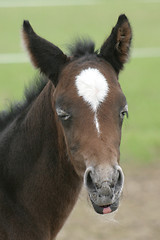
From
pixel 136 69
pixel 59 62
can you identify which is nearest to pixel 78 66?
pixel 59 62

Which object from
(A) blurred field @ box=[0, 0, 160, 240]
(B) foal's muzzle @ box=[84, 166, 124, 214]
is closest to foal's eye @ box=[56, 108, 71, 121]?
(B) foal's muzzle @ box=[84, 166, 124, 214]

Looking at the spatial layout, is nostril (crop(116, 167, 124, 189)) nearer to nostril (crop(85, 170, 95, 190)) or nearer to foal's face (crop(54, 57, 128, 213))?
foal's face (crop(54, 57, 128, 213))

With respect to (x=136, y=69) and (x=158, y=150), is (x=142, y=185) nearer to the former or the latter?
(x=158, y=150)

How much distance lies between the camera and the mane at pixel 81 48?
513cm

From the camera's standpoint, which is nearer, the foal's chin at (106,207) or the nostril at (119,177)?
the nostril at (119,177)

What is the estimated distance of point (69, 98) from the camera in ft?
15.3

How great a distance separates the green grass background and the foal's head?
3.67 meters

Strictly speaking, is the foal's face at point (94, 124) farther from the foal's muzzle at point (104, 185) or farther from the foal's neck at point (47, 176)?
the foal's neck at point (47, 176)

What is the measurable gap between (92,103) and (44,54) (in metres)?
0.68

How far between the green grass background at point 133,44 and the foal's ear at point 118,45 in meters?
3.75

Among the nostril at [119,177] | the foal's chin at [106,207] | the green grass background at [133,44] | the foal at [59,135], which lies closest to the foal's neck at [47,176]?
the foal at [59,135]

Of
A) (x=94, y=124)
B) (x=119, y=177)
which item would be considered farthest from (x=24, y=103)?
(x=119, y=177)

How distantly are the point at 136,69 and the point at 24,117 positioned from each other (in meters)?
12.2

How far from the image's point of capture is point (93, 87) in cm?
466
